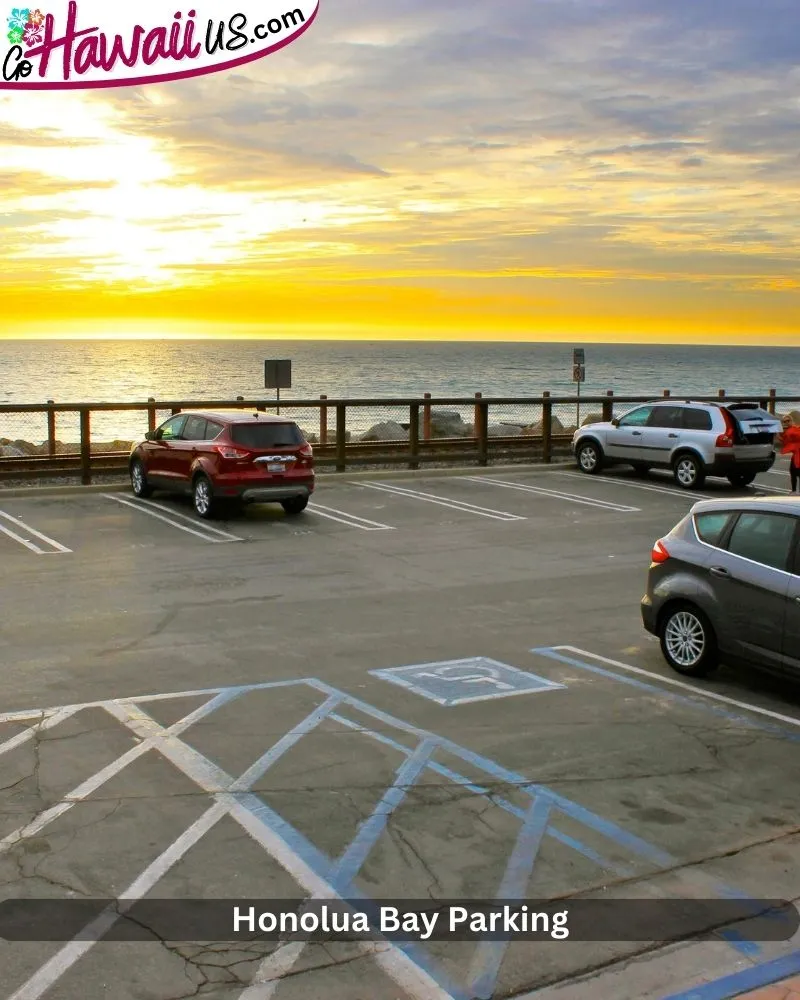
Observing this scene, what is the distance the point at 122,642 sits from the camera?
453 inches

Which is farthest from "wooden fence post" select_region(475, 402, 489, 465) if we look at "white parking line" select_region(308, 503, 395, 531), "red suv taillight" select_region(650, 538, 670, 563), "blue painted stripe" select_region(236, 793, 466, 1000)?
"blue painted stripe" select_region(236, 793, 466, 1000)

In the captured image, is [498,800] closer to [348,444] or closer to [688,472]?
[688,472]

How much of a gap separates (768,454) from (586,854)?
60.1 feet

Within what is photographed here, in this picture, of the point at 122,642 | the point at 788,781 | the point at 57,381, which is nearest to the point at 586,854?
the point at 788,781

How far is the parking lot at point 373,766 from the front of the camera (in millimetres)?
5621

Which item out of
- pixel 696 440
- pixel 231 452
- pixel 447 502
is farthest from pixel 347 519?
pixel 696 440

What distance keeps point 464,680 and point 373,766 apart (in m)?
2.34

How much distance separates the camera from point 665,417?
2433 centimetres

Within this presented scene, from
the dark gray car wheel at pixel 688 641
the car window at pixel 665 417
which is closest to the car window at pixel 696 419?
the car window at pixel 665 417

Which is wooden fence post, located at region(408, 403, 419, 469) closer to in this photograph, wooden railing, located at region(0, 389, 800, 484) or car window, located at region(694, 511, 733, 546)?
wooden railing, located at region(0, 389, 800, 484)

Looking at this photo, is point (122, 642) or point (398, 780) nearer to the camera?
point (398, 780)

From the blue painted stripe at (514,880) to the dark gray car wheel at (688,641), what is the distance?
3.15 meters

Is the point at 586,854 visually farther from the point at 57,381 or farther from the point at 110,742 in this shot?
the point at 57,381

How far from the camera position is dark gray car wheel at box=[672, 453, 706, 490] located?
76.0ft
